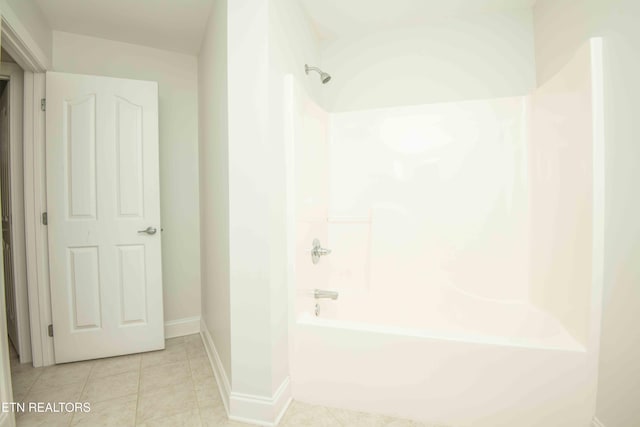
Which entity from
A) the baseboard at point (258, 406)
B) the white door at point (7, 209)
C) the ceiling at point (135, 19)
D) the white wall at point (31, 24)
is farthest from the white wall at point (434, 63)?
the white door at point (7, 209)

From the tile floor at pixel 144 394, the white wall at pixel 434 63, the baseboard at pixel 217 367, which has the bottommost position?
the tile floor at pixel 144 394

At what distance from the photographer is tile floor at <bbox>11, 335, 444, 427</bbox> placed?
147 centimetres

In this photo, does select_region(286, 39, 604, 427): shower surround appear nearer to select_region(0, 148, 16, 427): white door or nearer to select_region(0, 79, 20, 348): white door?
select_region(0, 148, 16, 427): white door

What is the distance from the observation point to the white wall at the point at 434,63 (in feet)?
6.36

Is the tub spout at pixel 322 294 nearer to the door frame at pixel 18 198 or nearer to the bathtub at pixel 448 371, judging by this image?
the bathtub at pixel 448 371

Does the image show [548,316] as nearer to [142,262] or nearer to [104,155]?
[142,262]

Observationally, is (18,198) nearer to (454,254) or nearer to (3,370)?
(3,370)

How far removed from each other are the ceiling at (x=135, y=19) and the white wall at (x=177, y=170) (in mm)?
171

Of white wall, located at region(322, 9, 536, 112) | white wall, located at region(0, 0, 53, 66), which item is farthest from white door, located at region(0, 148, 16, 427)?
white wall, located at region(322, 9, 536, 112)

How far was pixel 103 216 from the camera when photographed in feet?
6.89

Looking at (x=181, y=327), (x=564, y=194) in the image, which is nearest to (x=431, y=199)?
(x=564, y=194)

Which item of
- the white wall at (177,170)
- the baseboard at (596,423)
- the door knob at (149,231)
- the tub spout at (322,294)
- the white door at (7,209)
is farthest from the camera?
the white wall at (177,170)

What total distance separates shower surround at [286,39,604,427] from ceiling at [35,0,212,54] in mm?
1036

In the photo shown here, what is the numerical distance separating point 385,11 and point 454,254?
175 centimetres
